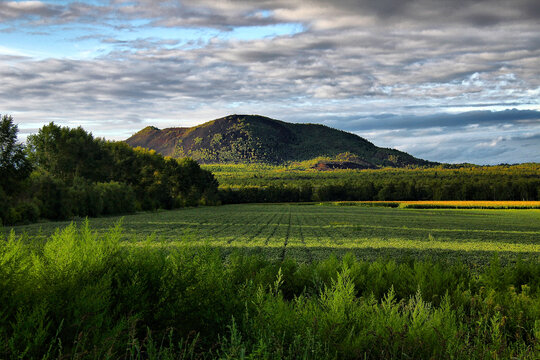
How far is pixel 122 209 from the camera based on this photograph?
7794 cm

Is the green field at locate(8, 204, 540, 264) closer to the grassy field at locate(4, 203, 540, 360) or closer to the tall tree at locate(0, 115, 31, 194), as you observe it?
the grassy field at locate(4, 203, 540, 360)

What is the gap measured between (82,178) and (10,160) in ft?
43.9

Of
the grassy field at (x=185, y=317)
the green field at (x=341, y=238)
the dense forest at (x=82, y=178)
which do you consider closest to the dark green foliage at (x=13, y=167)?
the dense forest at (x=82, y=178)

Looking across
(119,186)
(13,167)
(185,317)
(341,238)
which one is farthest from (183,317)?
(119,186)

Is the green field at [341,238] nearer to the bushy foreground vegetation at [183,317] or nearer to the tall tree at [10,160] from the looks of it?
the bushy foreground vegetation at [183,317]

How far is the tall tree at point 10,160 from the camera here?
51500 millimetres

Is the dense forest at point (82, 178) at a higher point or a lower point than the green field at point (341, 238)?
higher

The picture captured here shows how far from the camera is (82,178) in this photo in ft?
213

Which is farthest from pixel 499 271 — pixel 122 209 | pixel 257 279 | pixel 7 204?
pixel 122 209

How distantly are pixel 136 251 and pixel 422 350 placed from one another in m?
5.54

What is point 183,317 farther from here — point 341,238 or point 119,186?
point 119,186

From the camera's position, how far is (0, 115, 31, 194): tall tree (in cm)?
5150

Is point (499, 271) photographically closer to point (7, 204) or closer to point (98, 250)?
point (98, 250)

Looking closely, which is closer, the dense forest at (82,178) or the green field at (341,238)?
the green field at (341,238)
